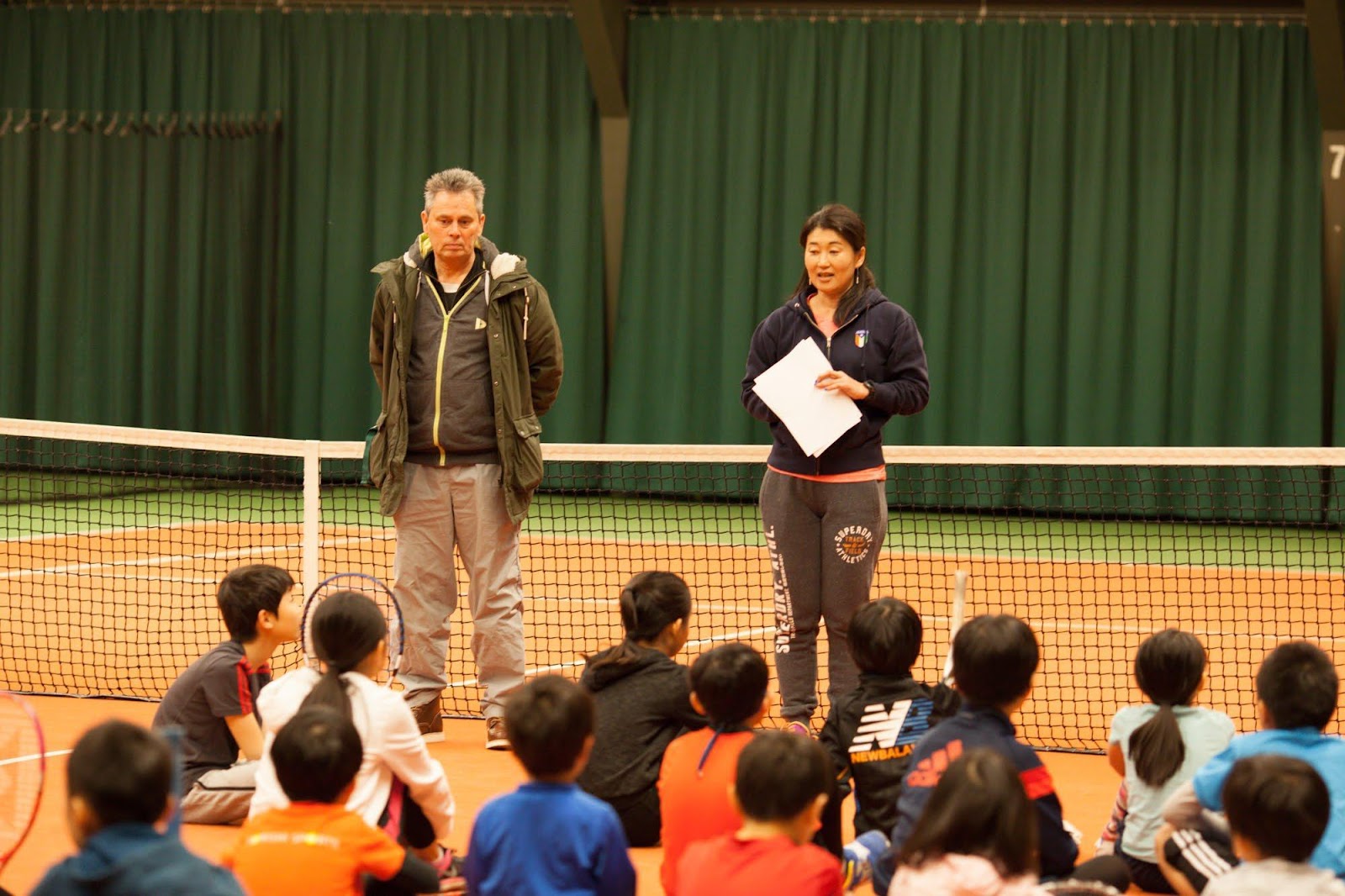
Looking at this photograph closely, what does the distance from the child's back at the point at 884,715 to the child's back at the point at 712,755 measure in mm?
368

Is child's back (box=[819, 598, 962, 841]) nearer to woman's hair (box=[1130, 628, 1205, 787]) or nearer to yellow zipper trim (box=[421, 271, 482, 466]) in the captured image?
woman's hair (box=[1130, 628, 1205, 787])

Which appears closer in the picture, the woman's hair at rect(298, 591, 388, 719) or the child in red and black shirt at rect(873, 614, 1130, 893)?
the child in red and black shirt at rect(873, 614, 1130, 893)

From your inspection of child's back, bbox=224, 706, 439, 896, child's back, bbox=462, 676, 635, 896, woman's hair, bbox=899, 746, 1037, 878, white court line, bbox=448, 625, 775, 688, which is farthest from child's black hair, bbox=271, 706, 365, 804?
white court line, bbox=448, 625, 775, 688

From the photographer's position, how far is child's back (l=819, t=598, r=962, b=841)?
155 inches

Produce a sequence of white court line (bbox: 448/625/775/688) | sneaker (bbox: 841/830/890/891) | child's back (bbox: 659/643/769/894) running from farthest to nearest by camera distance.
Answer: white court line (bbox: 448/625/775/688)
sneaker (bbox: 841/830/890/891)
child's back (bbox: 659/643/769/894)

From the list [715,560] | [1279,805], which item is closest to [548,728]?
[1279,805]

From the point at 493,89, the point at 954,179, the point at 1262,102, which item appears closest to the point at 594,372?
the point at 493,89

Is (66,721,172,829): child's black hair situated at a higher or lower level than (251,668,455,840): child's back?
higher

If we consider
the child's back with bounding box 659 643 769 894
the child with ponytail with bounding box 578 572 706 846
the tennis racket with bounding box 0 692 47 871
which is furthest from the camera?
the child with ponytail with bounding box 578 572 706 846

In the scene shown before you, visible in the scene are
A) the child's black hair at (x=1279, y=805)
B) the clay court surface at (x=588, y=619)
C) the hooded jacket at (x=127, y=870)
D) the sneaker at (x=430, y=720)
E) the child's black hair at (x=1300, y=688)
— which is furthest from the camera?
the sneaker at (x=430, y=720)

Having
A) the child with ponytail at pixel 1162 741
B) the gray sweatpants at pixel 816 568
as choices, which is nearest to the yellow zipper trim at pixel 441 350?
the gray sweatpants at pixel 816 568

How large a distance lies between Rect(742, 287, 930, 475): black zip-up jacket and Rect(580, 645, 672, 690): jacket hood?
1.20 meters

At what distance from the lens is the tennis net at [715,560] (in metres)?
6.54

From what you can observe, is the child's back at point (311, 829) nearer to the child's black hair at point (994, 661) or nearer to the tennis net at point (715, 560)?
the child's black hair at point (994, 661)
